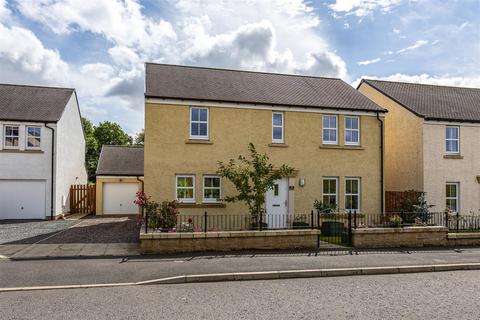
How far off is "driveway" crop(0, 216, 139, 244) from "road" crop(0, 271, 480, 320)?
19.3 ft

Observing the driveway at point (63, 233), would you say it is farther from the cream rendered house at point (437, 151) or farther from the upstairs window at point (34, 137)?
the cream rendered house at point (437, 151)

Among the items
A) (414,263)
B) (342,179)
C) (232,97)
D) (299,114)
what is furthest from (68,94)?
(414,263)

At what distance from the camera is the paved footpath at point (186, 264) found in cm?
829

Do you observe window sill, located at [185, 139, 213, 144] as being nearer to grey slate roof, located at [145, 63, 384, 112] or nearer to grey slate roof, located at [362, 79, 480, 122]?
grey slate roof, located at [145, 63, 384, 112]

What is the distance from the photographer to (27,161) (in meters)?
19.8

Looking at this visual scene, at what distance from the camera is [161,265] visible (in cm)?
939

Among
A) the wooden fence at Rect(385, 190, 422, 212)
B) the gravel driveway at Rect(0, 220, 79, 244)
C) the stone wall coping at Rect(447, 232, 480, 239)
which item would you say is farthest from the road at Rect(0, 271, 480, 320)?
the wooden fence at Rect(385, 190, 422, 212)

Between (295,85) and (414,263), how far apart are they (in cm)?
1103

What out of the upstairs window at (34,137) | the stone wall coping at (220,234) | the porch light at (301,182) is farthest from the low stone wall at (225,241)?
the upstairs window at (34,137)

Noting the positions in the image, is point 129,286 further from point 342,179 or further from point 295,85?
point 295,85

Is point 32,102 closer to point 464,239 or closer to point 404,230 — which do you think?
point 404,230

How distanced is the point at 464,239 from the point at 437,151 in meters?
6.39

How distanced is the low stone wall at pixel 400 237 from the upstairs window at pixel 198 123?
6.90 m

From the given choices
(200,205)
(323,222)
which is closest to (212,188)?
(200,205)
